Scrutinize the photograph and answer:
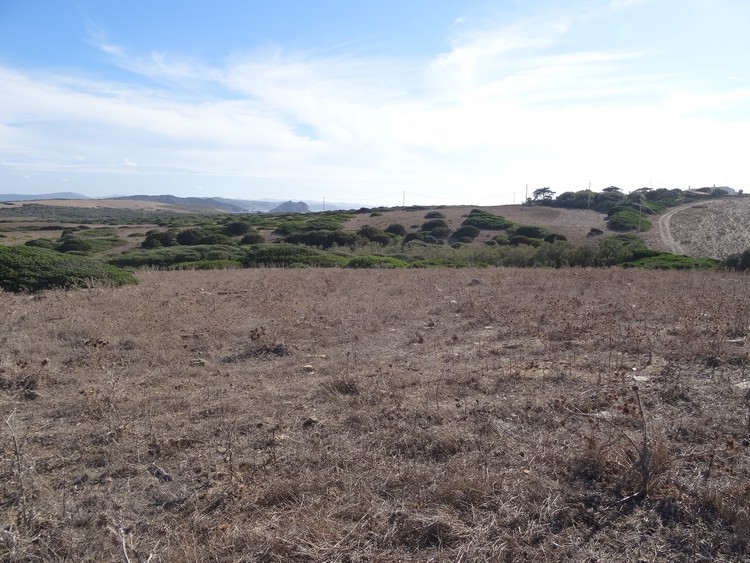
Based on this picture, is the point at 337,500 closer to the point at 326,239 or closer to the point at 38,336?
the point at 38,336

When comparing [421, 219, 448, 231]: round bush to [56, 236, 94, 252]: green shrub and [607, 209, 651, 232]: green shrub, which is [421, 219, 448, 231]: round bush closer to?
[607, 209, 651, 232]: green shrub

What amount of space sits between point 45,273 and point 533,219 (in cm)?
3664

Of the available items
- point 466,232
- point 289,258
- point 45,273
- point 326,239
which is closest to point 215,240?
point 326,239

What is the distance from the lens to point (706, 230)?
30781 mm

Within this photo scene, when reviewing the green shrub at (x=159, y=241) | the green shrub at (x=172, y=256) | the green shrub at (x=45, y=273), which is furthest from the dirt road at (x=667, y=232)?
the green shrub at (x=159, y=241)

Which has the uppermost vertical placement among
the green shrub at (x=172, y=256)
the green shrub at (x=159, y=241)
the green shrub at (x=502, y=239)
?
the green shrub at (x=502, y=239)

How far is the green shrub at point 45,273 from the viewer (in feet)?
38.4

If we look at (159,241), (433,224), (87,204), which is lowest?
(159,241)

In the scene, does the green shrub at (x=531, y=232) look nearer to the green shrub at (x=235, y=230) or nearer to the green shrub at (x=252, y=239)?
the green shrub at (x=252, y=239)

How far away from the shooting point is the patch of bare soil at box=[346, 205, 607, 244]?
119 feet

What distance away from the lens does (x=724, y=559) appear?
2.45 metres

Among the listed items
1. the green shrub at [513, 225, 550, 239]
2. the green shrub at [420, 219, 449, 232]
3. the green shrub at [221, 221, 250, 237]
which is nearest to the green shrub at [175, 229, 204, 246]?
the green shrub at [221, 221, 250, 237]

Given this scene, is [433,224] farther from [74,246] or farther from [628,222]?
[74,246]

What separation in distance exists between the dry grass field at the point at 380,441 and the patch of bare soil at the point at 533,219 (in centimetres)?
2914
